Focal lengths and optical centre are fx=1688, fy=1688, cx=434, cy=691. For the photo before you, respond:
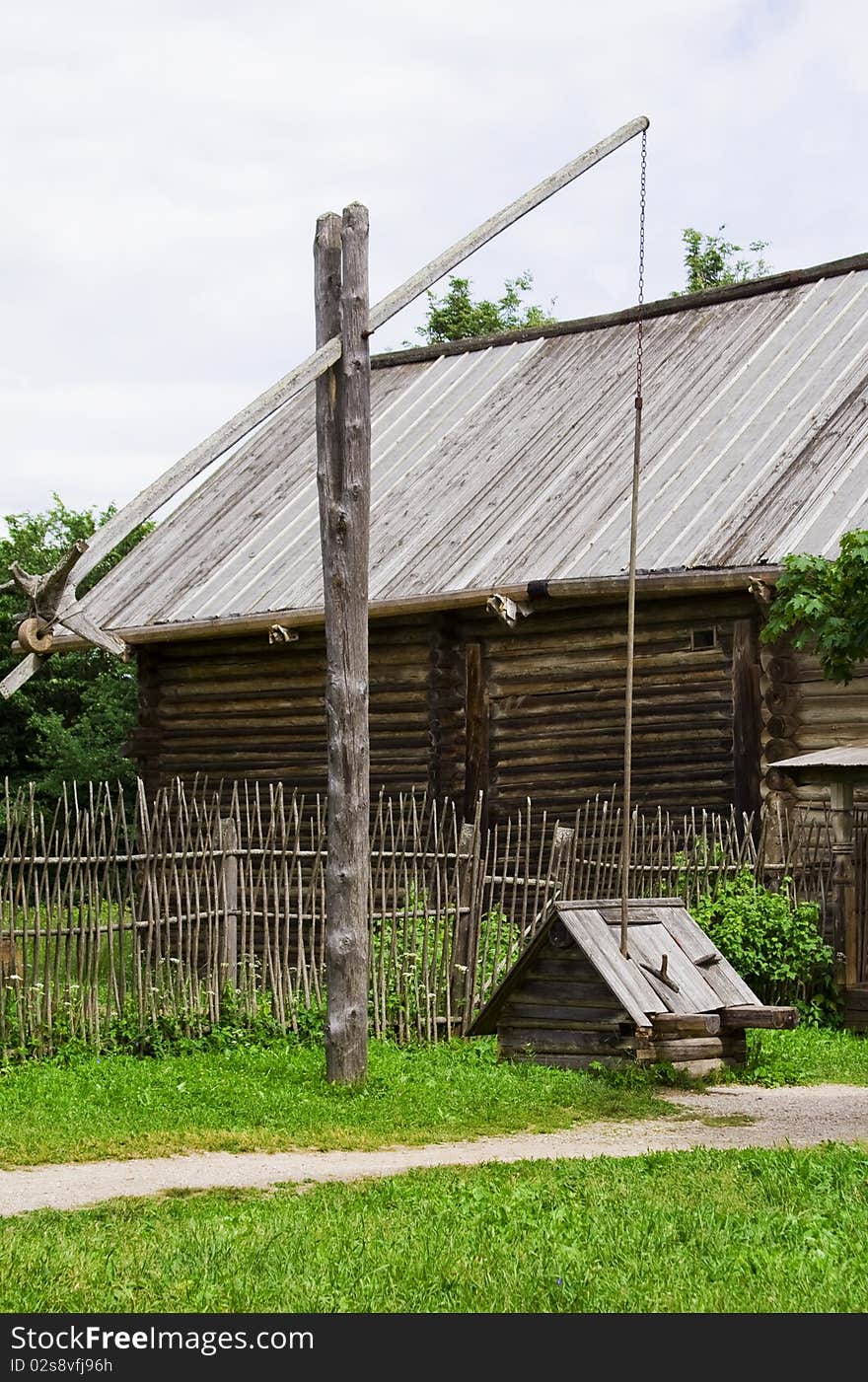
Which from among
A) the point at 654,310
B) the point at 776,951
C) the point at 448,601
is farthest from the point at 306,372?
the point at 654,310

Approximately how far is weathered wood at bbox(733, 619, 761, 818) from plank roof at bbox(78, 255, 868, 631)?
938 millimetres

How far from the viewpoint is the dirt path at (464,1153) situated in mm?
7070

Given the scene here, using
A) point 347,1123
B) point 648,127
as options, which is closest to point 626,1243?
point 347,1123

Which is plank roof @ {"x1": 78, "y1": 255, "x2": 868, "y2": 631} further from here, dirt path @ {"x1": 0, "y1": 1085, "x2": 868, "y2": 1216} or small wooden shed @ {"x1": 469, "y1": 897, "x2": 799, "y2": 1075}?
dirt path @ {"x1": 0, "y1": 1085, "x2": 868, "y2": 1216}

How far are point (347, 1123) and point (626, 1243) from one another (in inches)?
124

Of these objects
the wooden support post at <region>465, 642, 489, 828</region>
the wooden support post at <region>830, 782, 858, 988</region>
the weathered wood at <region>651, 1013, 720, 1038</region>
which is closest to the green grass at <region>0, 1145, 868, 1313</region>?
the weathered wood at <region>651, 1013, 720, 1038</region>

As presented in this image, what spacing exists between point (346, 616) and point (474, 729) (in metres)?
7.18

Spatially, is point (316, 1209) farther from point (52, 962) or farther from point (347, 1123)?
point (52, 962)

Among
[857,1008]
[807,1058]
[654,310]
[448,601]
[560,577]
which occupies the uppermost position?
[654,310]

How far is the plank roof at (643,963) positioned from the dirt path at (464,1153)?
0.59 meters

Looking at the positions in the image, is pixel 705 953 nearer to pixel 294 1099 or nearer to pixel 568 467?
pixel 294 1099

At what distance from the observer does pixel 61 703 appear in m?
37.2

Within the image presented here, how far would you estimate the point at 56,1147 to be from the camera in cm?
787

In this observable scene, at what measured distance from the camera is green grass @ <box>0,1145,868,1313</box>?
493 centimetres
